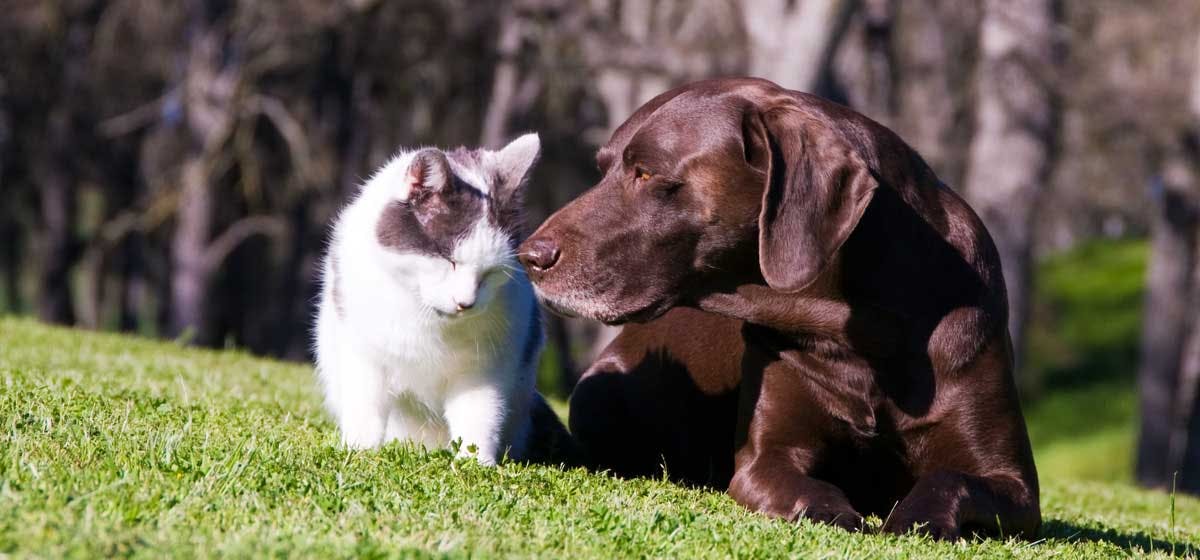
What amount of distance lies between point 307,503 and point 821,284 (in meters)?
2.23

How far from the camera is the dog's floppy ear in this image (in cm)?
504

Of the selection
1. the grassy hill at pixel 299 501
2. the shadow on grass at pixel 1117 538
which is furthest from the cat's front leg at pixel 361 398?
the shadow on grass at pixel 1117 538

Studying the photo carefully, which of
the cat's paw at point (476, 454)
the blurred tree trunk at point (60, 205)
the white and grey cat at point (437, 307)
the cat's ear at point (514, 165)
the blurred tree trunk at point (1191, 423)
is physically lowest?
the blurred tree trunk at point (60, 205)

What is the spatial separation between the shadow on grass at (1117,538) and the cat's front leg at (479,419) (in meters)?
2.42

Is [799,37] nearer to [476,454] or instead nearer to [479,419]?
[479,419]

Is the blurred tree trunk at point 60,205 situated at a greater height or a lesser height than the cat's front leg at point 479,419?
lesser

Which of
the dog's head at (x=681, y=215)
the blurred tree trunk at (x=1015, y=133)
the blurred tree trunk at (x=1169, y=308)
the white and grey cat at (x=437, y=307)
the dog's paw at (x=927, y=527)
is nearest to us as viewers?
the dog's paw at (x=927, y=527)

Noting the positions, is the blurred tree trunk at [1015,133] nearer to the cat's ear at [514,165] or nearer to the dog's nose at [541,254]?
the cat's ear at [514,165]

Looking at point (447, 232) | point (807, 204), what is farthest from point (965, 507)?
point (447, 232)

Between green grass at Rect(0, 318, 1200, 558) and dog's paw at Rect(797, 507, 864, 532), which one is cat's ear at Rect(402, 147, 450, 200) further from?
dog's paw at Rect(797, 507, 864, 532)

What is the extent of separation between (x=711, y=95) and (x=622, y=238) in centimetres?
72

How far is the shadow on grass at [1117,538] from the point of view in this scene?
19.1 feet

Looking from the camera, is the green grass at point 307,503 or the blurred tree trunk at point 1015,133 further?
the blurred tree trunk at point 1015,133

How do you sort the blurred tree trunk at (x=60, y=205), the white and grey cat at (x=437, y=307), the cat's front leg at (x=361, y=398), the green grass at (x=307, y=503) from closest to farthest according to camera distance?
the green grass at (x=307, y=503) < the white and grey cat at (x=437, y=307) < the cat's front leg at (x=361, y=398) < the blurred tree trunk at (x=60, y=205)
